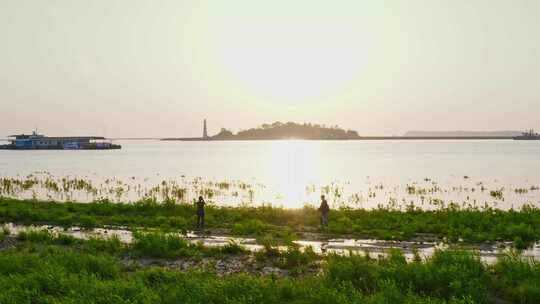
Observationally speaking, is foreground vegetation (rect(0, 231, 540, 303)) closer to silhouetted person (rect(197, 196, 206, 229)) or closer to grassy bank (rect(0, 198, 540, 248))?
grassy bank (rect(0, 198, 540, 248))

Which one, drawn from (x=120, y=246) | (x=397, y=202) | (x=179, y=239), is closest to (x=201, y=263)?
(x=179, y=239)

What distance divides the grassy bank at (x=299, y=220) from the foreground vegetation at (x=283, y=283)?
8925mm

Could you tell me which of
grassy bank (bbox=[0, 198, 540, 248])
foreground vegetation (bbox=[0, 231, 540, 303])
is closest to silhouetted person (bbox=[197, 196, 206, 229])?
grassy bank (bbox=[0, 198, 540, 248])

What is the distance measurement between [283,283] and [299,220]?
17513mm

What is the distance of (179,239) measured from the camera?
21891mm

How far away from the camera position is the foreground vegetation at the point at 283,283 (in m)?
13.4

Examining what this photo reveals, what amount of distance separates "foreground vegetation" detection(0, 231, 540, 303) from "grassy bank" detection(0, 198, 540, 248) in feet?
29.3

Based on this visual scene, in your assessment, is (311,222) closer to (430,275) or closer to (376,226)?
(376,226)

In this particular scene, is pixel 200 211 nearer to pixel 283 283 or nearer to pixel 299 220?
pixel 299 220

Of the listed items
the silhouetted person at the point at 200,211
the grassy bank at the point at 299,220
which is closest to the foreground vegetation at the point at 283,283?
the grassy bank at the point at 299,220

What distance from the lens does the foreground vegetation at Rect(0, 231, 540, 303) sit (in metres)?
13.4

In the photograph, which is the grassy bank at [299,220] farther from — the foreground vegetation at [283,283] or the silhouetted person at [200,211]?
the foreground vegetation at [283,283]

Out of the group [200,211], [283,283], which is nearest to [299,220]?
[200,211]

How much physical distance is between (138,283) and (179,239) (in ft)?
24.0
